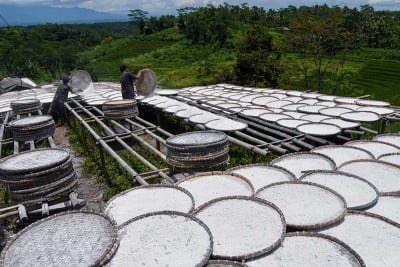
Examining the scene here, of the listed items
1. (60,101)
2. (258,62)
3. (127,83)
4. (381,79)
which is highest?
(127,83)

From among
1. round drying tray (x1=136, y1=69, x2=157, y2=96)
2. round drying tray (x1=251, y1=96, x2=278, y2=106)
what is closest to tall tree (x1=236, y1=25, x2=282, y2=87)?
round drying tray (x1=251, y1=96, x2=278, y2=106)

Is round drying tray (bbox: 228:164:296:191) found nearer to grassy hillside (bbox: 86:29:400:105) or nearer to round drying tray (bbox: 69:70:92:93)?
round drying tray (bbox: 69:70:92:93)

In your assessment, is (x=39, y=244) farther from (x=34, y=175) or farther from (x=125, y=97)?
(x=125, y=97)

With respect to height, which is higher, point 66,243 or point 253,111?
A: point 66,243

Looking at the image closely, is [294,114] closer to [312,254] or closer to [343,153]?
[343,153]

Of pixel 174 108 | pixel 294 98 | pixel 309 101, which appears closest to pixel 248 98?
pixel 294 98

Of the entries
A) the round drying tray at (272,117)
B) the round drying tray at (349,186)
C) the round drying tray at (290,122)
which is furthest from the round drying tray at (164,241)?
the round drying tray at (272,117)
